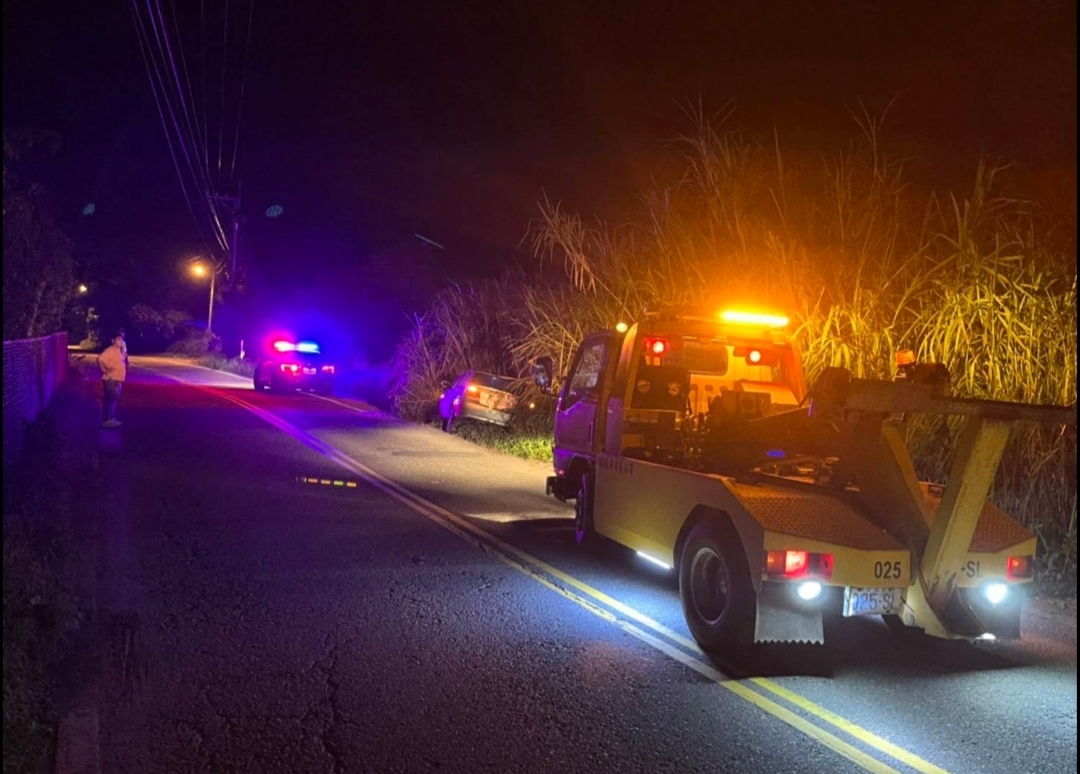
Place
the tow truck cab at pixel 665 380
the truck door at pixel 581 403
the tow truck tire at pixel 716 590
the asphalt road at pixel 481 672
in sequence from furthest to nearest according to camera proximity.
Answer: the truck door at pixel 581 403, the tow truck cab at pixel 665 380, the tow truck tire at pixel 716 590, the asphalt road at pixel 481 672

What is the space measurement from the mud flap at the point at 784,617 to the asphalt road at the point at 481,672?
26 centimetres

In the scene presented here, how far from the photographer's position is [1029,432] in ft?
31.4

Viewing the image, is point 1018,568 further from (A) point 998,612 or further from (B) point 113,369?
(B) point 113,369

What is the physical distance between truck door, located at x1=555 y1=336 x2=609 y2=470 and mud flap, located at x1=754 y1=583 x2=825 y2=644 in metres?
3.52

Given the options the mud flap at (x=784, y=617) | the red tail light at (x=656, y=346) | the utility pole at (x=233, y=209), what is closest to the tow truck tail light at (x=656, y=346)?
the red tail light at (x=656, y=346)

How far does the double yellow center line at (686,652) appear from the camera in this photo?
4.58m

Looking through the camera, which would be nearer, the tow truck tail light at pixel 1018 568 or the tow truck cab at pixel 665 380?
the tow truck tail light at pixel 1018 568

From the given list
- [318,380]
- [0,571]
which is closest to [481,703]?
[0,571]

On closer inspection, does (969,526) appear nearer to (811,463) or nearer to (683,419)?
(811,463)

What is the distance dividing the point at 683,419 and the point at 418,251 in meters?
32.6

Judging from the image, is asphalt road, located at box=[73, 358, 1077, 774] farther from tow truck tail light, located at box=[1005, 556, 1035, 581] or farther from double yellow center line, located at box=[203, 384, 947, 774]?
tow truck tail light, located at box=[1005, 556, 1035, 581]

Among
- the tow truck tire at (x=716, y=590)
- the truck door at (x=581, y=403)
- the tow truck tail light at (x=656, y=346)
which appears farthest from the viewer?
the truck door at (x=581, y=403)

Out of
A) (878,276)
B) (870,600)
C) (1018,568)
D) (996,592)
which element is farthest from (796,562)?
(878,276)

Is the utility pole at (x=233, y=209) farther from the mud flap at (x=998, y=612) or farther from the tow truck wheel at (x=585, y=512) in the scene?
the mud flap at (x=998, y=612)
